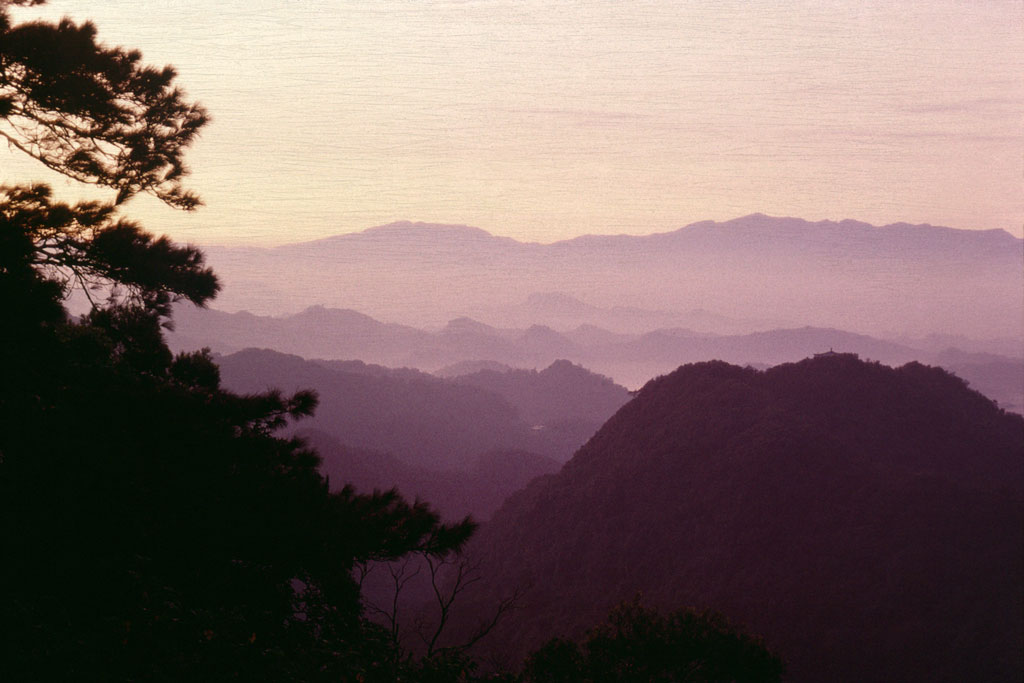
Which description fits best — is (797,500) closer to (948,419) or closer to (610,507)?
(610,507)

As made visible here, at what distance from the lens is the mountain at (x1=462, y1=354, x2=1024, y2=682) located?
40281 millimetres

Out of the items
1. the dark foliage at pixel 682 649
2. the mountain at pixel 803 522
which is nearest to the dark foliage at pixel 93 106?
the dark foliage at pixel 682 649

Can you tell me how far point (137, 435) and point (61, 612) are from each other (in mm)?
4363

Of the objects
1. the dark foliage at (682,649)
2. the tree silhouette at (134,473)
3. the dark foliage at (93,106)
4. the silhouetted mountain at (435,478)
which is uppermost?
the dark foliage at (93,106)

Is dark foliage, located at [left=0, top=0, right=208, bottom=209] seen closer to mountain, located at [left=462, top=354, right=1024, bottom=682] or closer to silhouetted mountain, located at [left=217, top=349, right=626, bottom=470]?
mountain, located at [left=462, top=354, right=1024, bottom=682]

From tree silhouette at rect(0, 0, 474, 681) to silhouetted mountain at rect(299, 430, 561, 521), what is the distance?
6764cm

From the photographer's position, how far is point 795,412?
6338 centimetres

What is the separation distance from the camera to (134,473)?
1238 cm

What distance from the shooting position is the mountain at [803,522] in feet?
132

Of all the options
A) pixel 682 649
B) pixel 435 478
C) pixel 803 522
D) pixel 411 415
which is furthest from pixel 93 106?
pixel 411 415

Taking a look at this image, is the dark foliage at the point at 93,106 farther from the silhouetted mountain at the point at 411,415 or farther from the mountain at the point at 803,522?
the silhouetted mountain at the point at 411,415

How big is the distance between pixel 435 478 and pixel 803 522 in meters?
52.0

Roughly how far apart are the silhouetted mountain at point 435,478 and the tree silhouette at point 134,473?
6764 centimetres

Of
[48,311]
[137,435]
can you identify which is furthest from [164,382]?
[48,311]
